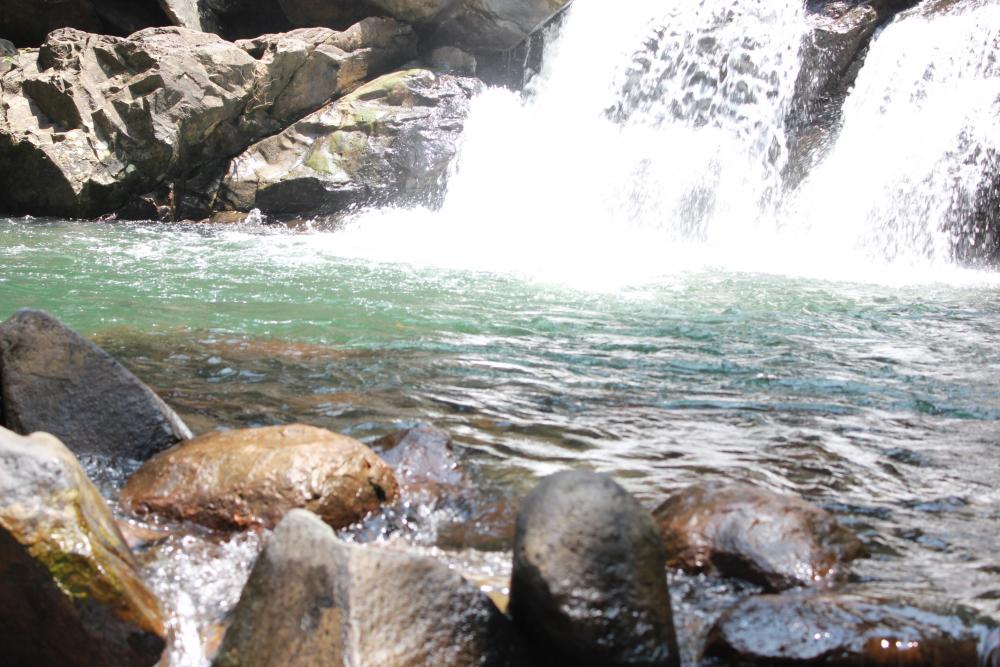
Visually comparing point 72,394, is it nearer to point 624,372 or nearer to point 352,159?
point 624,372

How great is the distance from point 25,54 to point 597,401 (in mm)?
14605

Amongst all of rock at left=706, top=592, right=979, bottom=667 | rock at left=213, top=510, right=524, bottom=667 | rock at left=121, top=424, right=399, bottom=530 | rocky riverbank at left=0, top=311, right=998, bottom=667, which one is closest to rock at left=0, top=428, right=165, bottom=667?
rocky riverbank at left=0, top=311, right=998, bottom=667

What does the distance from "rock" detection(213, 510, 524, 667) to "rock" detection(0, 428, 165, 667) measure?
303 millimetres

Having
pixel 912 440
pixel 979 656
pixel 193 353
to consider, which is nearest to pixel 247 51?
pixel 193 353

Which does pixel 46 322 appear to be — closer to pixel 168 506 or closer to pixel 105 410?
pixel 105 410

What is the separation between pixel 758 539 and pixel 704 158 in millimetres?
11981

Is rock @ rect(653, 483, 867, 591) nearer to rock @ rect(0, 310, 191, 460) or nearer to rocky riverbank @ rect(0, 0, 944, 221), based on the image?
rock @ rect(0, 310, 191, 460)

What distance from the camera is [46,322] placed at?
3957 millimetres

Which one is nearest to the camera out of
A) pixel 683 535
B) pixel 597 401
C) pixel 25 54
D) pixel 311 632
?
pixel 311 632

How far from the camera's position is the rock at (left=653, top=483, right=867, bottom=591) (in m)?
3.11

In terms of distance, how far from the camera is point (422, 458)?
4.07 metres

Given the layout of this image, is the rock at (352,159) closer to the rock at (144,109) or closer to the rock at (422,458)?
the rock at (144,109)

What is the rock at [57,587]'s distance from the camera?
253cm

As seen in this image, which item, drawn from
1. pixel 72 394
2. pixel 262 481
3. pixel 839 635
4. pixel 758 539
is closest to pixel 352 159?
pixel 72 394
